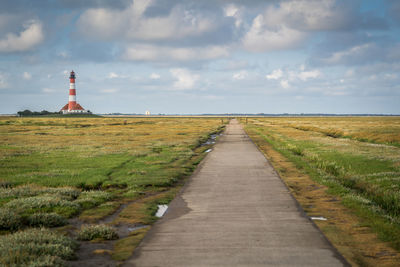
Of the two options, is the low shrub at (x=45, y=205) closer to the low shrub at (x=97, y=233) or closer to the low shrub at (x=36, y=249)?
the low shrub at (x=97, y=233)

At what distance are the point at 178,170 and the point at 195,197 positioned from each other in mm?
6899

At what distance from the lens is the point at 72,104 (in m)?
150

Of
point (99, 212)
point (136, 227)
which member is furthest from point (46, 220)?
point (136, 227)

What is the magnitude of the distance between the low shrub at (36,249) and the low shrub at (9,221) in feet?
4.38

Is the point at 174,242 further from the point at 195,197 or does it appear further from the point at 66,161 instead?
the point at 66,161

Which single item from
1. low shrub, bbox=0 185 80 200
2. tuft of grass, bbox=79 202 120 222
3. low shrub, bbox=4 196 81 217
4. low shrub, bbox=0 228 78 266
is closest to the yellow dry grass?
low shrub, bbox=0 228 78 266

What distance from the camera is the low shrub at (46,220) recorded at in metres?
9.77

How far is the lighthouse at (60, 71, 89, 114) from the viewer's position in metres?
136

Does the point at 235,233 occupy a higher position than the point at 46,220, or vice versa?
the point at 235,233

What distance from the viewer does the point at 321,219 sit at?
10070mm

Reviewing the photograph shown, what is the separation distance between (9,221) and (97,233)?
2.75m

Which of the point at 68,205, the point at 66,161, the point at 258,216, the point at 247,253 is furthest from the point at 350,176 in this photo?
the point at 66,161

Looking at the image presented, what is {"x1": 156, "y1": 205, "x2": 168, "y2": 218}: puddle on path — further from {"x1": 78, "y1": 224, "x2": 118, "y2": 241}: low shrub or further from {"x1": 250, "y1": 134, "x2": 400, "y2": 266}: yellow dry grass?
{"x1": 250, "y1": 134, "x2": 400, "y2": 266}: yellow dry grass

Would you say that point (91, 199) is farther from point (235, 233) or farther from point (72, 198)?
point (235, 233)
